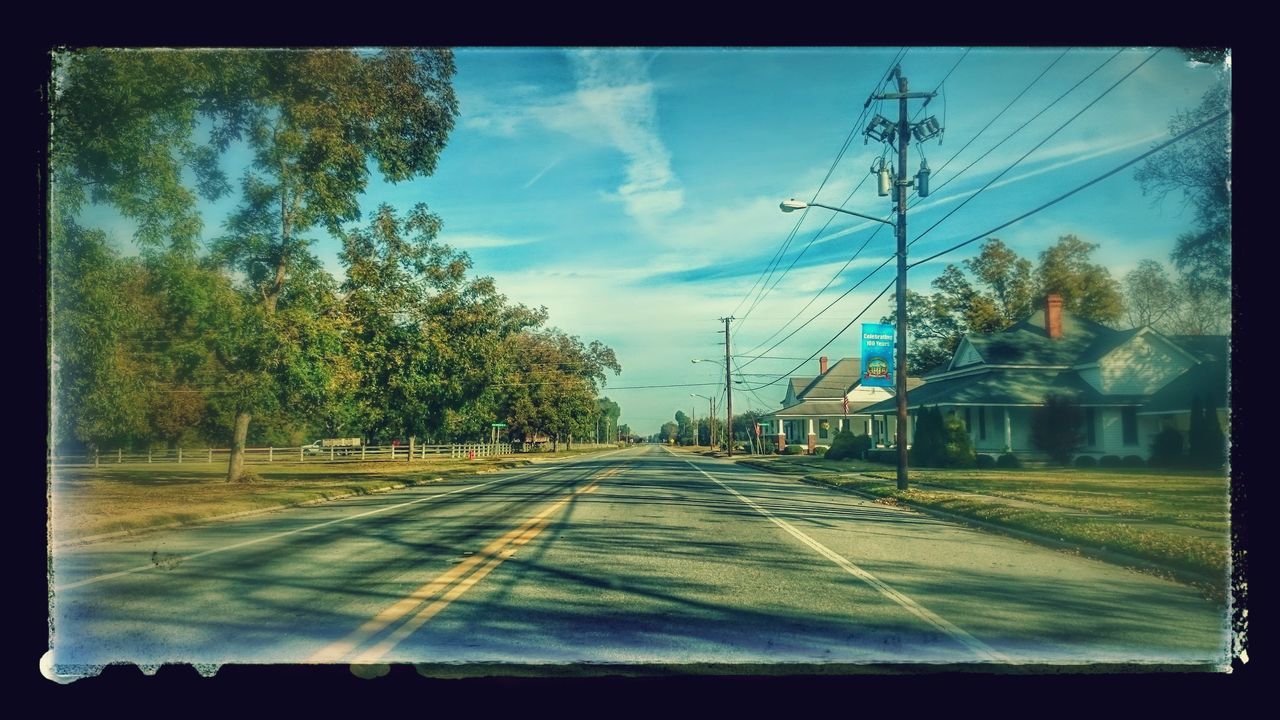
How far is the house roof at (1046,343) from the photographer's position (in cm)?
3262

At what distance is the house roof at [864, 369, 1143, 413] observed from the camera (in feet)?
107

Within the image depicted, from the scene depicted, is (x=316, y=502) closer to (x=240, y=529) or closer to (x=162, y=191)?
(x=240, y=529)

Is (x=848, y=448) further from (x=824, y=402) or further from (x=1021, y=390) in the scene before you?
(x=824, y=402)

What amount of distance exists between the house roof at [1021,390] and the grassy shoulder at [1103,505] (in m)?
4.57

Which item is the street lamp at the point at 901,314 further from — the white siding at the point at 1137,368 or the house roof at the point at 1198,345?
the white siding at the point at 1137,368

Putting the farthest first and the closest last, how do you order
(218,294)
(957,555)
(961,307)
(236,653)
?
(961,307) < (218,294) < (957,555) < (236,653)

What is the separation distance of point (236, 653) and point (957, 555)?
8.79 metres

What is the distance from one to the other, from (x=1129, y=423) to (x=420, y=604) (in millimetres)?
32410

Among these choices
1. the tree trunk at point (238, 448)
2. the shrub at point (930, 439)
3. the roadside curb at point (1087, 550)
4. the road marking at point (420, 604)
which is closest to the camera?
the road marking at point (420, 604)

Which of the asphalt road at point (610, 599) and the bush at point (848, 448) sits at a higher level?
the asphalt road at point (610, 599)

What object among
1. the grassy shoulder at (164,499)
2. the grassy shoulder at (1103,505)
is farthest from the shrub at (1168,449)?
the grassy shoulder at (164,499)

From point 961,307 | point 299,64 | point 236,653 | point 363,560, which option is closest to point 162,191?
point 299,64

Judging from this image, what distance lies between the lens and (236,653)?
18.9 ft

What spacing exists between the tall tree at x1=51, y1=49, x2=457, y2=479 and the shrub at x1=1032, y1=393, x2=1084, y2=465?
2570 cm
